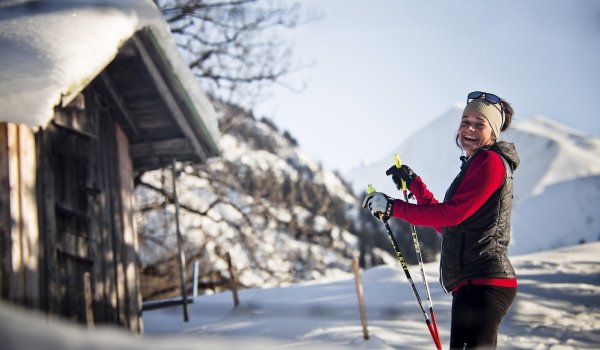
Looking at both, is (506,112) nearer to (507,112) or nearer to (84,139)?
(507,112)

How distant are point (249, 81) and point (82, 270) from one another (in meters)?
8.49

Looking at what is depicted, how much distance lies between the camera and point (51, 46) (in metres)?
4.05

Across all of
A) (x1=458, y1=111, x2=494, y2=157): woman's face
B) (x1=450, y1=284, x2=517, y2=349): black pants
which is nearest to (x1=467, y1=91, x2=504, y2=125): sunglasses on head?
(x1=458, y1=111, x2=494, y2=157): woman's face

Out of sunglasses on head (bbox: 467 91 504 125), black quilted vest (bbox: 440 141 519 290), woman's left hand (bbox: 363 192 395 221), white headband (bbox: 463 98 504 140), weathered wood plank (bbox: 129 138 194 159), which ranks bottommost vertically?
black quilted vest (bbox: 440 141 519 290)

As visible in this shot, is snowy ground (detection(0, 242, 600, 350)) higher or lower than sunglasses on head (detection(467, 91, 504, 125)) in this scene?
lower

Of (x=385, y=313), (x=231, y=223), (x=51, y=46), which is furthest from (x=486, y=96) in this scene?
(x=231, y=223)

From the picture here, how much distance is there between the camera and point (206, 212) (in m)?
13.3

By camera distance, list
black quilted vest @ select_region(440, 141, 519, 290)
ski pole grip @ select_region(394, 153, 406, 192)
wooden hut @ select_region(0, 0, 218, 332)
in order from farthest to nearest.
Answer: wooden hut @ select_region(0, 0, 218, 332), ski pole grip @ select_region(394, 153, 406, 192), black quilted vest @ select_region(440, 141, 519, 290)

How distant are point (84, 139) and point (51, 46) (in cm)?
220

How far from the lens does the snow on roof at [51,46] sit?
12.3 ft

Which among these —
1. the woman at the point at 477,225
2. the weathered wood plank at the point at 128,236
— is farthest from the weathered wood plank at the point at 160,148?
the woman at the point at 477,225

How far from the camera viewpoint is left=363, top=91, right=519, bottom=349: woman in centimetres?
255

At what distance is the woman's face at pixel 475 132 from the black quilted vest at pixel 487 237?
4.8 inches

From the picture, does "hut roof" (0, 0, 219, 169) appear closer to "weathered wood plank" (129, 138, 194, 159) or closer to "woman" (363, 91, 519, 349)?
"weathered wood plank" (129, 138, 194, 159)
